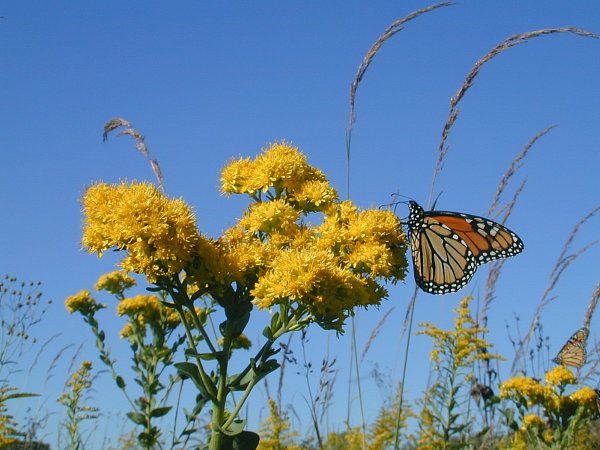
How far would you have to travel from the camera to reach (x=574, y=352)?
6641mm

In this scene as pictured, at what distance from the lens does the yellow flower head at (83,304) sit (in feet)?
21.9

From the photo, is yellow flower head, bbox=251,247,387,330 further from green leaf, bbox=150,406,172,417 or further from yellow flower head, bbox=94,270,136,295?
yellow flower head, bbox=94,270,136,295

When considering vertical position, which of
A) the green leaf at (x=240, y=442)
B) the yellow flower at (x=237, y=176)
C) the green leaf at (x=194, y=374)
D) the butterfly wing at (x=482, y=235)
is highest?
the butterfly wing at (x=482, y=235)

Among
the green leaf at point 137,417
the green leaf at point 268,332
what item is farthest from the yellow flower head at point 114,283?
the green leaf at point 268,332

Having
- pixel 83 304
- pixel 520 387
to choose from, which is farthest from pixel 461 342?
pixel 83 304

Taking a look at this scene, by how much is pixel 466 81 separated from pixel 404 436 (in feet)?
10.7

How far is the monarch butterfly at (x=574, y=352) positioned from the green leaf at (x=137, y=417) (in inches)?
159

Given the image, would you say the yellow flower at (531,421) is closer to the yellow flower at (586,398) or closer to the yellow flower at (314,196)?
the yellow flower at (586,398)

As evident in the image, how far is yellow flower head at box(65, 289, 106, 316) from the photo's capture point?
21.9 feet

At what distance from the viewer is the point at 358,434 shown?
5160 millimetres

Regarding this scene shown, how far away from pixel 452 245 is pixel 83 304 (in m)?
3.74

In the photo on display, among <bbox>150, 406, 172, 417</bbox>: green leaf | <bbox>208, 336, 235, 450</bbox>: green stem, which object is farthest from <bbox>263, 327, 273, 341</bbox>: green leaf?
<bbox>150, 406, 172, 417</bbox>: green leaf

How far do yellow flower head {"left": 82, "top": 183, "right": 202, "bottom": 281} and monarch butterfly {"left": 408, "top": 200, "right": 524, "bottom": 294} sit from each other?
7.51 ft

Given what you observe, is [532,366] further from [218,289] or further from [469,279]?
[218,289]
